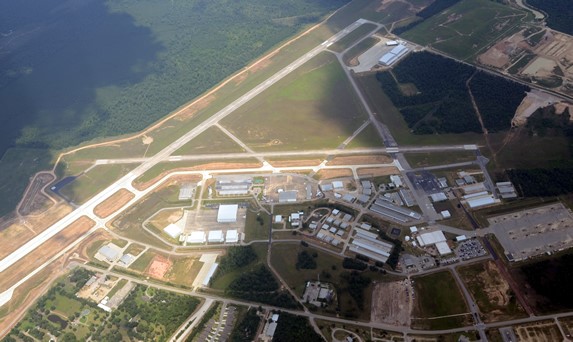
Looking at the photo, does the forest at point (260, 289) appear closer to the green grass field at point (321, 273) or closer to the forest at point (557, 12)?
the green grass field at point (321, 273)

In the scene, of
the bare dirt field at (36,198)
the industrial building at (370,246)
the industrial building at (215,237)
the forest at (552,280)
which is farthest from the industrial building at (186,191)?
the forest at (552,280)

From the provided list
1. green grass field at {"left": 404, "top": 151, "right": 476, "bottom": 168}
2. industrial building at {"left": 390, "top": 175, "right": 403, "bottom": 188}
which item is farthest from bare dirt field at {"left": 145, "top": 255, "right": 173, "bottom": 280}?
green grass field at {"left": 404, "top": 151, "right": 476, "bottom": 168}

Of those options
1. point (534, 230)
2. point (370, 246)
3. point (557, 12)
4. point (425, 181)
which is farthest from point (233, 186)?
point (557, 12)

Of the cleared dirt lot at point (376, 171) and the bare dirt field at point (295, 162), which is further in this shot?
the bare dirt field at point (295, 162)

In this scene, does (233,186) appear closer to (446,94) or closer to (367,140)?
(367,140)

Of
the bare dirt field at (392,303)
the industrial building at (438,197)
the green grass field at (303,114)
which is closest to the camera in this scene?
the bare dirt field at (392,303)

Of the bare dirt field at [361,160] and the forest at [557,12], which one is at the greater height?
the forest at [557,12]
